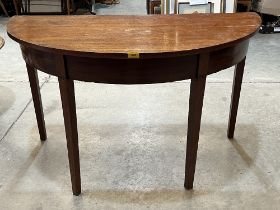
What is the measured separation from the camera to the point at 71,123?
1428 mm

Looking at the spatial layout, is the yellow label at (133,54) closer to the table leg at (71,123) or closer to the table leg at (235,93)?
the table leg at (71,123)

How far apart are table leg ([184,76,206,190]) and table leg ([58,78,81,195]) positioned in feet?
1.54

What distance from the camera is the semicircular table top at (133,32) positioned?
48.7 inches

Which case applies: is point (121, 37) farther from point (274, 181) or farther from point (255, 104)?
point (255, 104)

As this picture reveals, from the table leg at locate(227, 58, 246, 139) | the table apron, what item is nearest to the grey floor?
the table leg at locate(227, 58, 246, 139)

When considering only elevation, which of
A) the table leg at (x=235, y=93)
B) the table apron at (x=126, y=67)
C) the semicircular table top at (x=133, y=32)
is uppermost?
the semicircular table top at (x=133, y=32)

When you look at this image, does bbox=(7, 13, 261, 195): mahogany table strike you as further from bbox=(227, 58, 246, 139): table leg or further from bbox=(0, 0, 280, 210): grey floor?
bbox=(227, 58, 246, 139): table leg

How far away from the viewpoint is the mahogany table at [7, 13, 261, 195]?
1231mm

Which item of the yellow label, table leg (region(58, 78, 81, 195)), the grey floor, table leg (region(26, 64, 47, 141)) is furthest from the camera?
table leg (region(26, 64, 47, 141))

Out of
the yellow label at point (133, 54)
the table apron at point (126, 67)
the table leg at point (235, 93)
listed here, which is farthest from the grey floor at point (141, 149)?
the yellow label at point (133, 54)

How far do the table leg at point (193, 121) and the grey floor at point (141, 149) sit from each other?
0.11m

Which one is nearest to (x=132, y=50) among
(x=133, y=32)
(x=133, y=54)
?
(x=133, y=54)

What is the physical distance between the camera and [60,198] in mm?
1595

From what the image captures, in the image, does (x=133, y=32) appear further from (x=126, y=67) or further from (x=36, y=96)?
(x=36, y=96)
